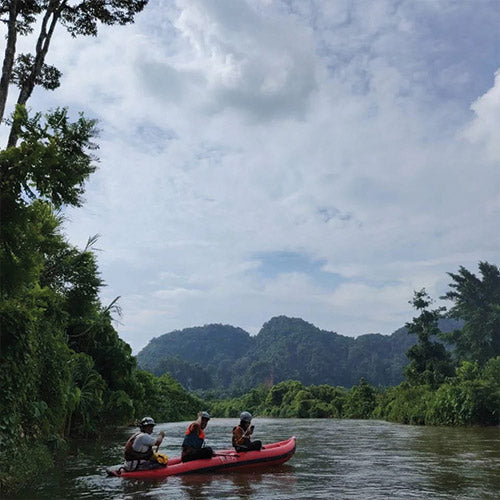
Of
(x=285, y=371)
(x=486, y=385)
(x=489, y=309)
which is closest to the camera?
(x=486, y=385)

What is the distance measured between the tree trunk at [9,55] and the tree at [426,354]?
42491mm

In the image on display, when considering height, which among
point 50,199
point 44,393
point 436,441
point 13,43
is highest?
point 13,43

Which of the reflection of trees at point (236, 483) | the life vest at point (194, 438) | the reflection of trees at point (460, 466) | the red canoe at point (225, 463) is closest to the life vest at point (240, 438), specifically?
the red canoe at point (225, 463)

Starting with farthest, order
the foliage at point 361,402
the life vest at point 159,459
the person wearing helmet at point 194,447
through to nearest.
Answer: the foliage at point 361,402
the person wearing helmet at point 194,447
the life vest at point 159,459

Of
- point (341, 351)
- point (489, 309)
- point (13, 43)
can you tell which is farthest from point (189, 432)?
point (341, 351)

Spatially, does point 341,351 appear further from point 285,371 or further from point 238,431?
point 238,431

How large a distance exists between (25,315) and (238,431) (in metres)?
6.18

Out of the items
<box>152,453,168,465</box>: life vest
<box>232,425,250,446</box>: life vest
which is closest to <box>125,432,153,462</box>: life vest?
<box>152,453,168,465</box>: life vest

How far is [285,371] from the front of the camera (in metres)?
174

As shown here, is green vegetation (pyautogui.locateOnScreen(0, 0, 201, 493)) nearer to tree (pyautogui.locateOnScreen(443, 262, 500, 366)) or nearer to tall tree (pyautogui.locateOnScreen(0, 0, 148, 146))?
tall tree (pyautogui.locateOnScreen(0, 0, 148, 146))

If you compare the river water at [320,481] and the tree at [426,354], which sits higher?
the tree at [426,354]

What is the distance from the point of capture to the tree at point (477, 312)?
178 feet

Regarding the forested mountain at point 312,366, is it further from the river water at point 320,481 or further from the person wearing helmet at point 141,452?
the person wearing helmet at point 141,452

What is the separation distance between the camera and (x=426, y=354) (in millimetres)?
49219
